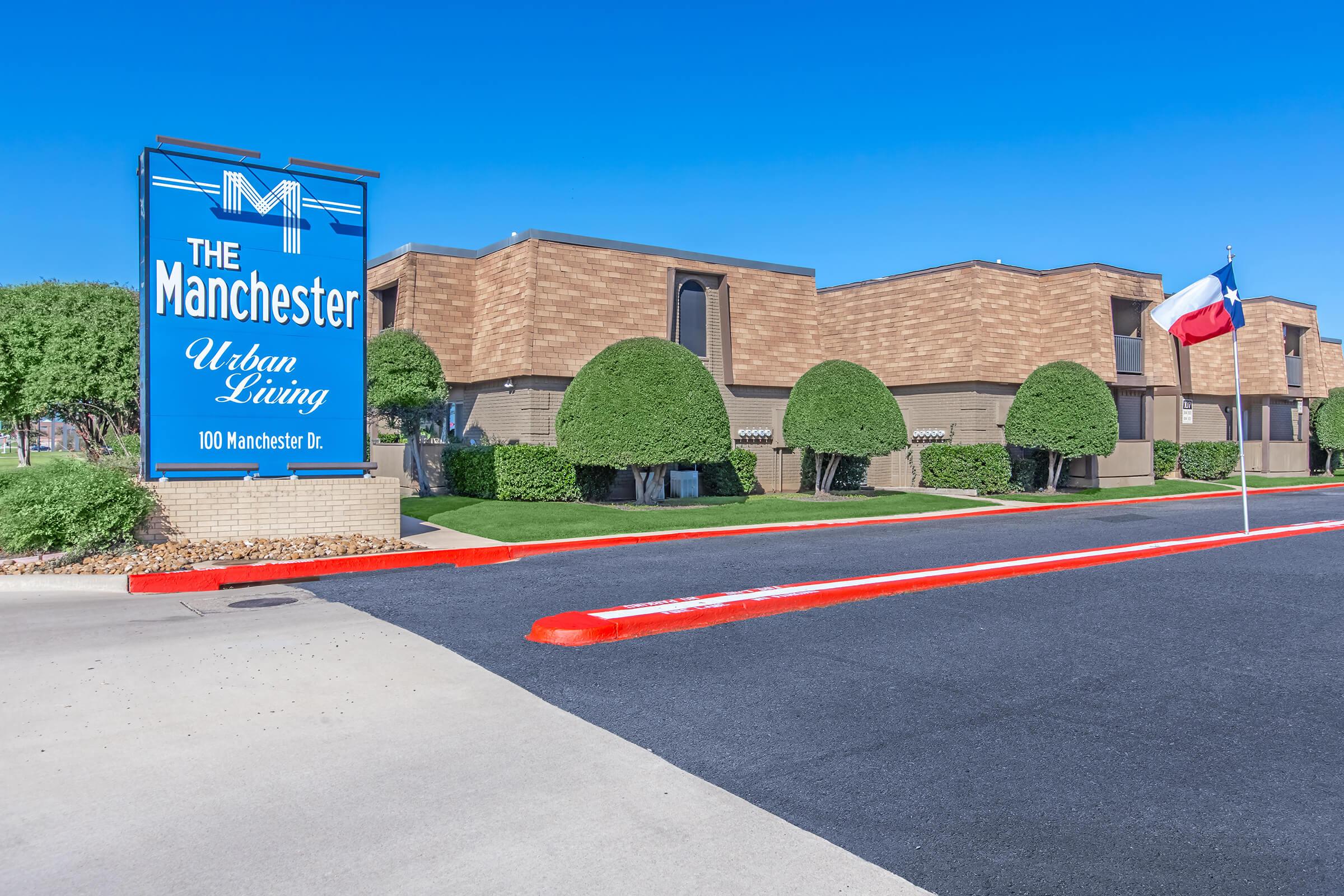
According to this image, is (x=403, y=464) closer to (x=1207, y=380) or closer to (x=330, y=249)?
(x=330, y=249)

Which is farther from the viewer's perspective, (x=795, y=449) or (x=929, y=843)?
(x=795, y=449)

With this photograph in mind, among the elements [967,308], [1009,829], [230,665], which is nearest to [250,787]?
[230,665]

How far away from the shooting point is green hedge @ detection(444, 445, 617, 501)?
21.7 m

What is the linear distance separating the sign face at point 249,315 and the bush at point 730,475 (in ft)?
39.8

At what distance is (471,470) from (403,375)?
280 centimetres

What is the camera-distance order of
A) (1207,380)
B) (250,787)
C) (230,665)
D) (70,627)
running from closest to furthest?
(250,787)
(230,665)
(70,627)
(1207,380)

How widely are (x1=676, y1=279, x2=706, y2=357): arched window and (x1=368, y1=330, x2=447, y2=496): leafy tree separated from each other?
6.73 metres

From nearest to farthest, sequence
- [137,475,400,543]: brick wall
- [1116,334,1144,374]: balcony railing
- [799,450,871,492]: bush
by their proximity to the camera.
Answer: [137,475,400,543]: brick wall
[799,450,871,492]: bush
[1116,334,1144,374]: balcony railing

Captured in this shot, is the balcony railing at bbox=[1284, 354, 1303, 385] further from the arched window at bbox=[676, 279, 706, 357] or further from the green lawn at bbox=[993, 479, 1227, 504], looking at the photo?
the arched window at bbox=[676, 279, 706, 357]

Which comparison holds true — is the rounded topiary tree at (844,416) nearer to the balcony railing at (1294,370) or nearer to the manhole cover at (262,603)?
the manhole cover at (262,603)

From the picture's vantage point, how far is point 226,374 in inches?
541

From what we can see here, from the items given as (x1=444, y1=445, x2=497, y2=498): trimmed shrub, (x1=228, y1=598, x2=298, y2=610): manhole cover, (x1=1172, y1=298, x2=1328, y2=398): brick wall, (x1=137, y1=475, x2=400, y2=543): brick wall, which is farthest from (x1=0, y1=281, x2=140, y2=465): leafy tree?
(x1=1172, y1=298, x2=1328, y2=398): brick wall

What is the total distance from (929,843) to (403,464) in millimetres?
24386

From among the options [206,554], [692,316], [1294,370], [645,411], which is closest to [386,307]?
[692,316]
